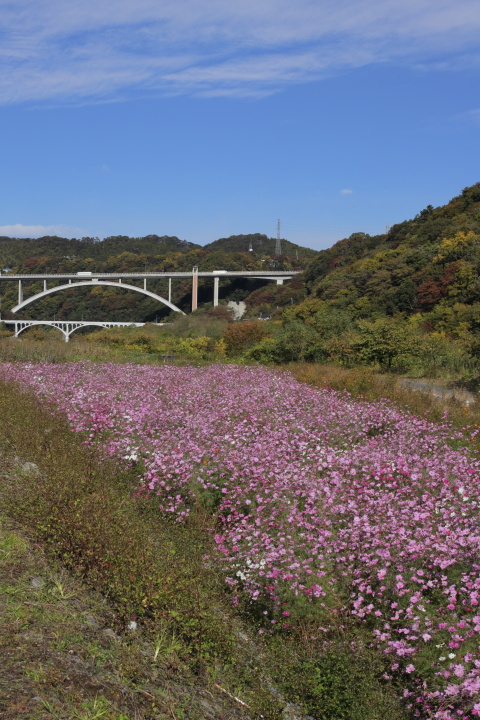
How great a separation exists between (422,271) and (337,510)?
120ft

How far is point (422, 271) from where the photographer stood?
39.5m

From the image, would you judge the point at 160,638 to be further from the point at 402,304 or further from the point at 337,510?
the point at 402,304

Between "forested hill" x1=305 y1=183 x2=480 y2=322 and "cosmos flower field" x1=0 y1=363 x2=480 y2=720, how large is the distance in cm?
2595

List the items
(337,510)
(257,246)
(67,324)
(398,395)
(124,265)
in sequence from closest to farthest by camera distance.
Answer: (337,510)
(398,395)
(67,324)
(124,265)
(257,246)

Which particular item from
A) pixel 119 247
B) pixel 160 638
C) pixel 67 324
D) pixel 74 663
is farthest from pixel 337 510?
pixel 119 247

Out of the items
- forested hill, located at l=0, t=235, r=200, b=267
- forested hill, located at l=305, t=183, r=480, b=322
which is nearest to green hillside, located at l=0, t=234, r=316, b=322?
forested hill, located at l=0, t=235, r=200, b=267

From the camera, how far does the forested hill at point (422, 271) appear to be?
1361 inches

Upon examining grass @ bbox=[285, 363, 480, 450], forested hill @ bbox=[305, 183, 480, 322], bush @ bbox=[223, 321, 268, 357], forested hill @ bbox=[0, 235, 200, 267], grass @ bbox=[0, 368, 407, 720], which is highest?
forested hill @ bbox=[0, 235, 200, 267]

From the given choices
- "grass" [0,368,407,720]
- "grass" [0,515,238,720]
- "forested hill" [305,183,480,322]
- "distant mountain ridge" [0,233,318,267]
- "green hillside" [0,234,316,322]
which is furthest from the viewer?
"distant mountain ridge" [0,233,318,267]

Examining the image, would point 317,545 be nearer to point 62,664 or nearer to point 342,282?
point 62,664

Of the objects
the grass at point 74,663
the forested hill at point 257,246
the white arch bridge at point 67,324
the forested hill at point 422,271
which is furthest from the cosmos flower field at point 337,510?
the forested hill at point 257,246

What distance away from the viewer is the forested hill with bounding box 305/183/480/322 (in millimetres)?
34562

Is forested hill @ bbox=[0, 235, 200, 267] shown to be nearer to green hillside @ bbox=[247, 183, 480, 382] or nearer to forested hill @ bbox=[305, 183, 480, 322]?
green hillside @ bbox=[247, 183, 480, 382]

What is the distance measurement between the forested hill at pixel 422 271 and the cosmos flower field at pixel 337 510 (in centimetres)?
2595
